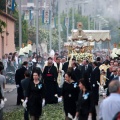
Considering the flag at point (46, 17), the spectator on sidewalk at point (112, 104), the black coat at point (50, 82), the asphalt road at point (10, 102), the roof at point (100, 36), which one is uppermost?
the flag at point (46, 17)

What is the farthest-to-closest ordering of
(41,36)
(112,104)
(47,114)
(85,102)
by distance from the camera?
(41,36), (47,114), (85,102), (112,104)

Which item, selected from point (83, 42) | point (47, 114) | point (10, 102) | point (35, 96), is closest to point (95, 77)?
point (10, 102)

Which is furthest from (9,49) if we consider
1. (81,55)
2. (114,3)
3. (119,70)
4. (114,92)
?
(114,92)

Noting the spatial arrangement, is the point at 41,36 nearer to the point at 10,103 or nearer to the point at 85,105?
the point at 10,103

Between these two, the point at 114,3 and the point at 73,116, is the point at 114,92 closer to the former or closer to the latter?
the point at 73,116

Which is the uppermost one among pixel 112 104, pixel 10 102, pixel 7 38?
pixel 7 38

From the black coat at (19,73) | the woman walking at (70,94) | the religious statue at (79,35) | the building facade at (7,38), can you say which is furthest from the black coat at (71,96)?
the building facade at (7,38)

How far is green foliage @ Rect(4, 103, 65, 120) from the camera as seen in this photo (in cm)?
2155

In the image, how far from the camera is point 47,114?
22.6 m

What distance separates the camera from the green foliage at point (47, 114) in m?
21.6

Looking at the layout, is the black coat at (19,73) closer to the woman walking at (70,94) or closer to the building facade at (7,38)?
the woman walking at (70,94)

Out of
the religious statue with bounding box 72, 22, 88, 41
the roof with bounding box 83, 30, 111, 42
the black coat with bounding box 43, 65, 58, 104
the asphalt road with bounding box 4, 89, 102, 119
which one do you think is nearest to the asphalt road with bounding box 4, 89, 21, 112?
the asphalt road with bounding box 4, 89, 102, 119

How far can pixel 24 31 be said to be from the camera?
230 feet

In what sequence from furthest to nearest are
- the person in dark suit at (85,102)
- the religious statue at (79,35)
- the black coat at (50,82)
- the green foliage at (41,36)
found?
the green foliage at (41,36), the religious statue at (79,35), the black coat at (50,82), the person in dark suit at (85,102)
